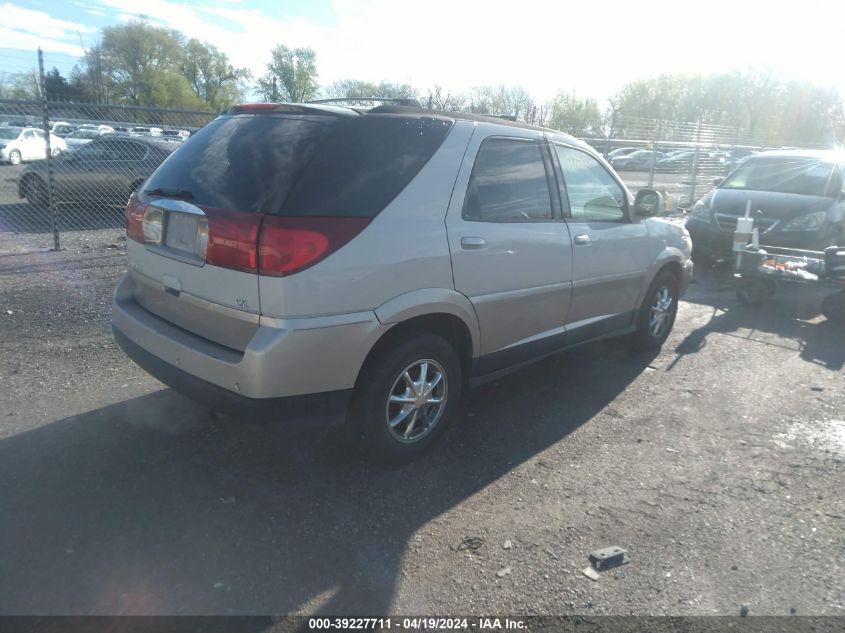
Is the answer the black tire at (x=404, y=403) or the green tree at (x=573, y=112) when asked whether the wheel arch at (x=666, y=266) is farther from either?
the green tree at (x=573, y=112)

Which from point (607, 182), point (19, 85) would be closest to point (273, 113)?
point (607, 182)

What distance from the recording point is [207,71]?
6669cm

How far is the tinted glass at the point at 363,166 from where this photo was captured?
3.02 m

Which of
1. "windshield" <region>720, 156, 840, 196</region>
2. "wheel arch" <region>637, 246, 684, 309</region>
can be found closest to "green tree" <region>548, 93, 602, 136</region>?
"windshield" <region>720, 156, 840, 196</region>

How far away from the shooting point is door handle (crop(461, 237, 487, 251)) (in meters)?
3.58

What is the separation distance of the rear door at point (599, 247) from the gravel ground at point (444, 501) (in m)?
0.57

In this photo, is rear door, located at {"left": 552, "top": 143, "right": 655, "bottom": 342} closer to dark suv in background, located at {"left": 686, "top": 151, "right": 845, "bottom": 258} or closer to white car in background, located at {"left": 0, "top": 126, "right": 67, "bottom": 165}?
dark suv in background, located at {"left": 686, "top": 151, "right": 845, "bottom": 258}

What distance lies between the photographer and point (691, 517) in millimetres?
3303

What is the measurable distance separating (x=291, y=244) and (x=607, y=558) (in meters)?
2.02

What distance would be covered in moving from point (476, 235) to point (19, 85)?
50.3 feet

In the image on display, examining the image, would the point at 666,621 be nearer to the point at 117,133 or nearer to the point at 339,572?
the point at 339,572

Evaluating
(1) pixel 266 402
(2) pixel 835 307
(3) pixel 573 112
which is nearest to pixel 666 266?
(2) pixel 835 307

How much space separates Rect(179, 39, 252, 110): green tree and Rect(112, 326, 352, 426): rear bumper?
6733cm

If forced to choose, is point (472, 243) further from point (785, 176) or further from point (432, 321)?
point (785, 176)
